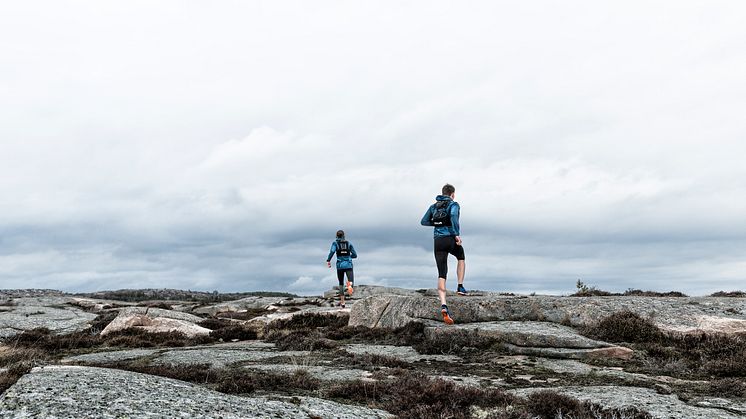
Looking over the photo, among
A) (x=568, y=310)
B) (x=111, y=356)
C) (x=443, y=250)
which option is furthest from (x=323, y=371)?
(x=568, y=310)

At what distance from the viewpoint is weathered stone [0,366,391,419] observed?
5602mm

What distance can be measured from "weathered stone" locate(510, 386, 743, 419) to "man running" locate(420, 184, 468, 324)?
691 centimetres

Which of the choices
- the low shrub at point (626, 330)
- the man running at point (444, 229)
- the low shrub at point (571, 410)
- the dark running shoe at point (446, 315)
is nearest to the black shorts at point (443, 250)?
the man running at point (444, 229)

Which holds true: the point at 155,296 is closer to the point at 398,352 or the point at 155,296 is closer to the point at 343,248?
the point at 343,248

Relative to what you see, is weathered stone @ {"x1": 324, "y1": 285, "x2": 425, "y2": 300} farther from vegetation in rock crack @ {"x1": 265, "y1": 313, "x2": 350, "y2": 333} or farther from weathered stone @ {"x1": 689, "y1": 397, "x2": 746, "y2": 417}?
weathered stone @ {"x1": 689, "y1": 397, "x2": 746, "y2": 417}

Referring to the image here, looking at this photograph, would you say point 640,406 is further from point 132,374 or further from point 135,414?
point 132,374

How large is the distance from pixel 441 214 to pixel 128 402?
11573 millimetres

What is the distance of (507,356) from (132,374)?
9.27 m

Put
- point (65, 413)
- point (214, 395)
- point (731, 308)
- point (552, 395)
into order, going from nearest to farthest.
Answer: point (65, 413) → point (214, 395) → point (552, 395) → point (731, 308)

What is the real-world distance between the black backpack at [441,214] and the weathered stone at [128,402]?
932 cm

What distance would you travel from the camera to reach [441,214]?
16203 mm

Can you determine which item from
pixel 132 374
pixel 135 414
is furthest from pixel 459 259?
pixel 135 414

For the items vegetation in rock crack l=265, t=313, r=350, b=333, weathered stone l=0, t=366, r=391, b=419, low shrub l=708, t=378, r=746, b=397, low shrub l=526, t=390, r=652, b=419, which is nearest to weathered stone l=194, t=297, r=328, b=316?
vegetation in rock crack l=265, t=313, r=350, b=333

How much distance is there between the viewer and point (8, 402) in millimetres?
5727
